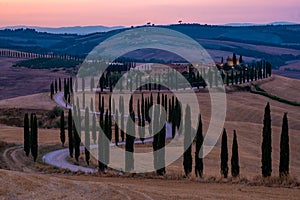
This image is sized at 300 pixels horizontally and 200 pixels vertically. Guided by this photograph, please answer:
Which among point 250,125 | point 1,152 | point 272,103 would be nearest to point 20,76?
point 272,103

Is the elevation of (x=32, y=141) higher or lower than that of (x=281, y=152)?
lower

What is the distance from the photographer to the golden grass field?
29672 millimetres

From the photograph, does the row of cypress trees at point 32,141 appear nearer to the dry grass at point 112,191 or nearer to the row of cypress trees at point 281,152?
the dry grass at point 112,191

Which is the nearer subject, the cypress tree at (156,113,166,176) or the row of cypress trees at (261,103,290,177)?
the row of cypress trees at (261,103,290,177)

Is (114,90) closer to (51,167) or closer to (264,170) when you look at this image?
(51,167)

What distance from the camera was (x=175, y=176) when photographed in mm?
39562

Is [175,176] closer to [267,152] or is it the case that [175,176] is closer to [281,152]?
[267,152]

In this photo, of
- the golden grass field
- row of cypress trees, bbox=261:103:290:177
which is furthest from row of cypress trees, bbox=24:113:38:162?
row of cypress trees, bbox=261:103:290:177

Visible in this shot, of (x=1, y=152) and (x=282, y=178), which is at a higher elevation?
(x=282, y=178)

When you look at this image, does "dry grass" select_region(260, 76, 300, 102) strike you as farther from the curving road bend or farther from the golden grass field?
the curving road bend

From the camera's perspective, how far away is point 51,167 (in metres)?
49.0

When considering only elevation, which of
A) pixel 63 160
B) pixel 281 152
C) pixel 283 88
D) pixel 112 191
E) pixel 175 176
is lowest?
pixel 63 160

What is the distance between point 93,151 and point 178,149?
10141 mm

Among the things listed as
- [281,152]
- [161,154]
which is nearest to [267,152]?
[281,152]
